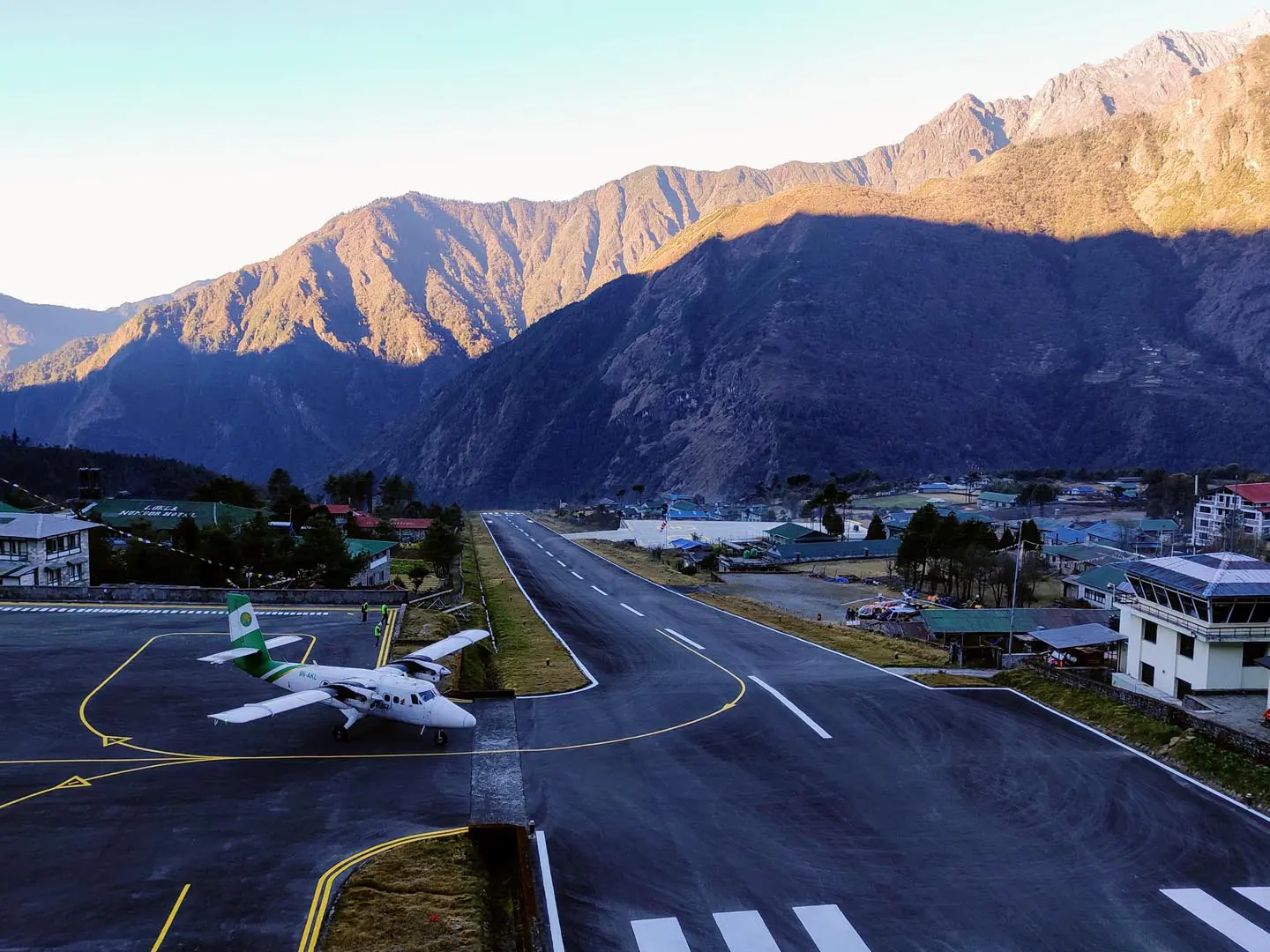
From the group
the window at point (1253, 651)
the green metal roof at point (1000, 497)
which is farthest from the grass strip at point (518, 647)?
the green metal roof at point (1000, 497)

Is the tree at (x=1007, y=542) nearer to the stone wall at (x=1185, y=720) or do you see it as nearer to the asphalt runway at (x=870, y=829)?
the stone wall at (x=1185, y=720)

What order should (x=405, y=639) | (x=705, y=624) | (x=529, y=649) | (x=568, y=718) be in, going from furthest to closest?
(x=705, y=624)
(x=529, y=649)
(x=405, y=639)
(x=568, y=718)

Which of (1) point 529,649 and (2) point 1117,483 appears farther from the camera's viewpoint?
(2) point 1117,483

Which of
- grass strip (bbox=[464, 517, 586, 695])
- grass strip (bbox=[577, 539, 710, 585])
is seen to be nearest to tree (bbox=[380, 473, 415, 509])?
grass strip (bbox=[577, 539, 710, 585])

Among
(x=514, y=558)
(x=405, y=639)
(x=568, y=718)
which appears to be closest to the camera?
(x=568, y=718)

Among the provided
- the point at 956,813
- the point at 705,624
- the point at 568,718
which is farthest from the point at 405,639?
the point at 956,813

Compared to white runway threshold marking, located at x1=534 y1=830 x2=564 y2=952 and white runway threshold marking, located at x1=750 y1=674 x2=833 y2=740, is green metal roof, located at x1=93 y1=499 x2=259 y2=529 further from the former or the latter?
white runway threshold marking, located at x1=534 y1=830 x2=564 y2=952

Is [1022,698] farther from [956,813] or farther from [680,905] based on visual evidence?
[680,905]

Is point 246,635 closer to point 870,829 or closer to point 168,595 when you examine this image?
point 870,829
